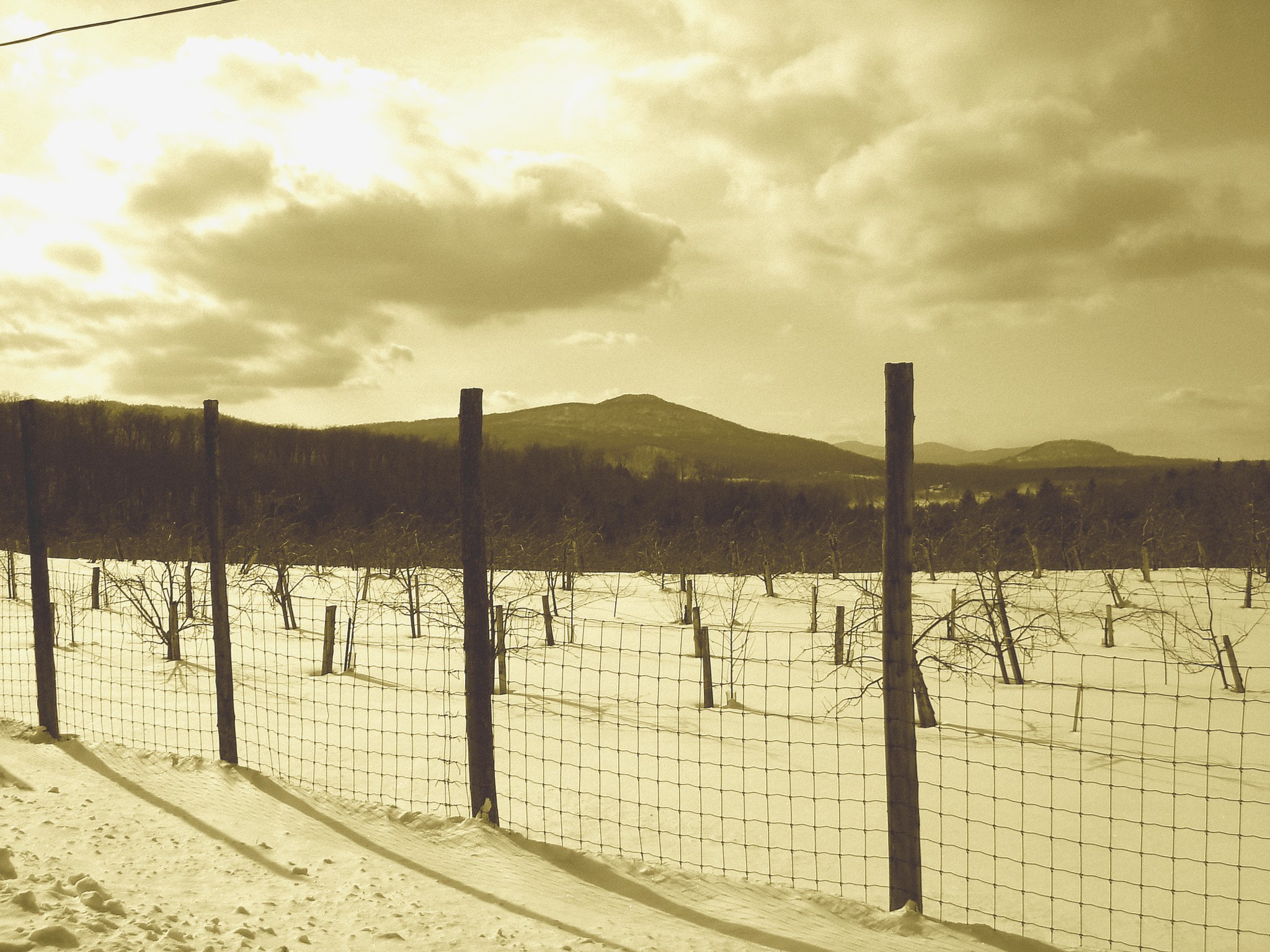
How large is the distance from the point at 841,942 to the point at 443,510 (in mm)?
52361

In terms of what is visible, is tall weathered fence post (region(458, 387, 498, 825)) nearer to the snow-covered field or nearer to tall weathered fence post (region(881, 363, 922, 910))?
the snow-covered field

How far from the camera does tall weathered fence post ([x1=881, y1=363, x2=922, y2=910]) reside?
342 centimetres

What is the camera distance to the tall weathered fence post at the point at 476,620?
4.32m

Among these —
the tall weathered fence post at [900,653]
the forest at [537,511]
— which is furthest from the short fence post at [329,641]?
the tall weathered fence post at [900,653]

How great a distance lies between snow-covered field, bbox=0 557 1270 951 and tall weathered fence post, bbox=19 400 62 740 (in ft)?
4.16

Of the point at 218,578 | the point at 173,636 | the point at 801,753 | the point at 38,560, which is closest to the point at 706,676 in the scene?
the point at 801,753

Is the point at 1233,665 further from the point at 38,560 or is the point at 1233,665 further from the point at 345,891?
the point at 38,560

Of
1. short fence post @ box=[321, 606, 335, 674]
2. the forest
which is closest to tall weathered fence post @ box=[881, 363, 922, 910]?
the forest

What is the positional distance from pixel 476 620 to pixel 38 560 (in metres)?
4.49

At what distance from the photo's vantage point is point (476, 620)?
4312mm

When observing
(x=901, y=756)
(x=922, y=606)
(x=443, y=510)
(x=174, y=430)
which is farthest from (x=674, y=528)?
(x=174, y=430)

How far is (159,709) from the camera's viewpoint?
31.7 ft

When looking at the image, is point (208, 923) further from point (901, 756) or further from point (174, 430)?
point (174, 430)

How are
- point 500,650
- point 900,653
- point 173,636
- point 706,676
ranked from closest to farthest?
point 900,653, point 706,676, point 500,650, point 173,636
